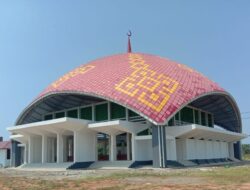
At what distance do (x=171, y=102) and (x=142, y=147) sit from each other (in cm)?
476

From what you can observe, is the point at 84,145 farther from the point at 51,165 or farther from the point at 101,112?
the point at 101,112

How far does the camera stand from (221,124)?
53125 millimetres

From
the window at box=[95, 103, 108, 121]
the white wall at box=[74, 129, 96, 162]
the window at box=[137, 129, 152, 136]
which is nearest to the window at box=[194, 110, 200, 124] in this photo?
the window at box=[95, 103, 108, 121]

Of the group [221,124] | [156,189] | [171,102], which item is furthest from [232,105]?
[156,189]

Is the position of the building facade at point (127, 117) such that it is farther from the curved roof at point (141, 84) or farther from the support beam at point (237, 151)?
the support beam at point (237, 151)

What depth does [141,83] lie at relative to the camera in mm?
33500

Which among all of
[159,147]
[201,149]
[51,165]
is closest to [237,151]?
[201,149]

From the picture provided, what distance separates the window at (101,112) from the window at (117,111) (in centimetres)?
84

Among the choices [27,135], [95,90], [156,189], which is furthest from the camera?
[27,135]

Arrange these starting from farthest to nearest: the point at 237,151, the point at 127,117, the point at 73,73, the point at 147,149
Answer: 1. the point at 237,151
2. the point at 73,73
3. the point at 127,117
4. the point at 147,149

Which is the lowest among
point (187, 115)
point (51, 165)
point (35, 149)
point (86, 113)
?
point (51, 165)

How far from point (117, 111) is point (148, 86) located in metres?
4.40

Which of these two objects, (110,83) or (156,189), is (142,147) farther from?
(156,189)

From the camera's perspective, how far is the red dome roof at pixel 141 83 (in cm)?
3091
